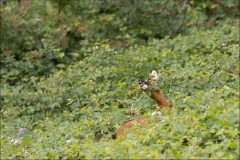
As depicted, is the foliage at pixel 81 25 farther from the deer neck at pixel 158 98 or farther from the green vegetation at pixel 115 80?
the deer neck at pixel 158 98

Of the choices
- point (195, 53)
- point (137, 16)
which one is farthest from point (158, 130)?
point (137, 16)

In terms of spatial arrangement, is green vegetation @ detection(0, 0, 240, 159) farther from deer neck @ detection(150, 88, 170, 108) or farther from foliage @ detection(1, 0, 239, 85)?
deer neck @ detection(150, 88, 170, 108)

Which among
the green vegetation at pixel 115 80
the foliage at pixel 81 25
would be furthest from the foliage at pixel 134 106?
the foliage at pixel 81 25

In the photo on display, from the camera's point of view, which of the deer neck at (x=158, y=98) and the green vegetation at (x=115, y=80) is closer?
the green vegetation at (x=115, y=80)

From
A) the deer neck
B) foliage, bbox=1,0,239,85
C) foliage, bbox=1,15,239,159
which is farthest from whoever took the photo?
foliage, bbox=1,0,239,85

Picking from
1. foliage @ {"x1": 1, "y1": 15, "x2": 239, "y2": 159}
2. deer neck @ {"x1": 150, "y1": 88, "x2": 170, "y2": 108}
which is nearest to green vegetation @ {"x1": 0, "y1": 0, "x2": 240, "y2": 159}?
foliage @ {"x1": 1, "y1": 15, "x2": 239, "y2": 159}

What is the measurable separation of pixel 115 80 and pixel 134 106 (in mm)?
1149

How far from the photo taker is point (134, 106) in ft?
16.6

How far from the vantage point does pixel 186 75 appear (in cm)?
551

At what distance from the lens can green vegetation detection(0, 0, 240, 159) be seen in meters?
3.60

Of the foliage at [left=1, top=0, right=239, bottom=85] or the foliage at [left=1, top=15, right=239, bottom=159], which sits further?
the foliage at [left=1, top=0, right=239, bottom=85]

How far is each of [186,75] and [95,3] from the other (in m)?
3.66

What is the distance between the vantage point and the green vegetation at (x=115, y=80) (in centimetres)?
360

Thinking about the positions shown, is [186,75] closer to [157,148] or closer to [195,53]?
[195,53]
